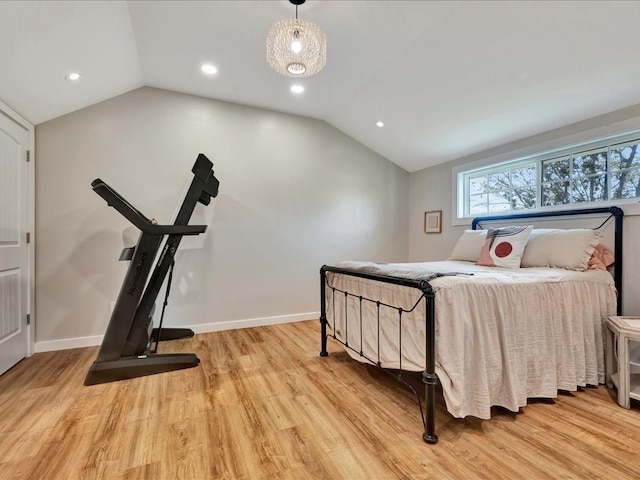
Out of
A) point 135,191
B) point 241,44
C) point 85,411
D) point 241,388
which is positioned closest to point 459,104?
point 241,44

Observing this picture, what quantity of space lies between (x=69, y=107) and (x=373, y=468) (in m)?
3.66

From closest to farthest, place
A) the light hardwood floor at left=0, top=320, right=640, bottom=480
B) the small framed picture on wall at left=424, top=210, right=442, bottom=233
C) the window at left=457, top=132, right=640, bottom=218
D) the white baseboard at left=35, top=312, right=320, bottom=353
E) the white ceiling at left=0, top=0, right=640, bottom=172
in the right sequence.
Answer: the light hardwood floor at left=0, top=320, right=640, bottom=480 → the white ceiling at left=0, top=0, right=640, bottom=172 → the window at left=457, top=132, right=640, bottom=218 → the white baseboard at left=35, top=312, right=320, bottom=353 → the small framed picture on wall at left=424, top=210, right=442, bottom=233

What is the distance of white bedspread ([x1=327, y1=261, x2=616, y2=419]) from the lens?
1554mm

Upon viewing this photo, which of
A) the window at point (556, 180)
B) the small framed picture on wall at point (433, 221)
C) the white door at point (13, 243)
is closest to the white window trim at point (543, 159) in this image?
the window at point (556, 180)

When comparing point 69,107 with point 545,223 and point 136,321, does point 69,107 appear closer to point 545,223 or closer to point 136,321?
point 136,321

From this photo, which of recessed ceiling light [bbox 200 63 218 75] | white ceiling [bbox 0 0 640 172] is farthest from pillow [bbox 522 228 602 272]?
recessed ceiling light [bbox 200 63 218 75]

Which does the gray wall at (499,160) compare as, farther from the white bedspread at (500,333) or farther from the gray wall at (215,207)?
the white bedspread at (500,333)

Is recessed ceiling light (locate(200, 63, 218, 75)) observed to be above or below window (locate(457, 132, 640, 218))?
above

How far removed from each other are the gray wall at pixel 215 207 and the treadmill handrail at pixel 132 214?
0.98 m

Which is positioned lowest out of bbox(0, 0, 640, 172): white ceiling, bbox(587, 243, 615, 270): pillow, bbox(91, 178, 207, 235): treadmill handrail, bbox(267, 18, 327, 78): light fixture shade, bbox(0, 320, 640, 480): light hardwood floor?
bbox(0, 320, 640, 480): light hardwood floor

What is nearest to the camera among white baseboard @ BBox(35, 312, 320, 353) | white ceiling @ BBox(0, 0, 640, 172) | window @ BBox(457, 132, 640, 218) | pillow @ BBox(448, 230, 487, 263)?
white ceiling @ BBox(0, 0, 640, 172)

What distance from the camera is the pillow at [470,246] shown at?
2963 millimetres

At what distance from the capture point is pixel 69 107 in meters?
2.77

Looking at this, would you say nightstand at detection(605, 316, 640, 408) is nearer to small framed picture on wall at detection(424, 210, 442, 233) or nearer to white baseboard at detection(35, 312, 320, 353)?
small framed picture on wall at detection(424, 210, 442, 233)
